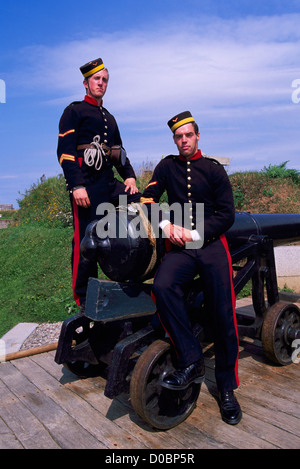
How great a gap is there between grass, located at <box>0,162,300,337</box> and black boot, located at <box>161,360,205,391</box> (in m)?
3.54

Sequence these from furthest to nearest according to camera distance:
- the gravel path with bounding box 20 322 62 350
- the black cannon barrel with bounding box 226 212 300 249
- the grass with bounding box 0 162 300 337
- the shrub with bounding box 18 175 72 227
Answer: the shrub with bounding box 18 175 72 227 < the grass with bounding box 0 162 300 337 < the gravel path with bounding box 20 322 62 350 < the black cannon barrel with bounding box 226 212 300 249

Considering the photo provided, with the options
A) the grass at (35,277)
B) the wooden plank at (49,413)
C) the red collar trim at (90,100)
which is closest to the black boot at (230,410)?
the wooden plank at (49,413)

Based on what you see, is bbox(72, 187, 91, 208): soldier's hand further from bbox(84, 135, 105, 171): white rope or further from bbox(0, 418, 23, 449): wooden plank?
bbox(0, 418, 23, 449): wooden plank

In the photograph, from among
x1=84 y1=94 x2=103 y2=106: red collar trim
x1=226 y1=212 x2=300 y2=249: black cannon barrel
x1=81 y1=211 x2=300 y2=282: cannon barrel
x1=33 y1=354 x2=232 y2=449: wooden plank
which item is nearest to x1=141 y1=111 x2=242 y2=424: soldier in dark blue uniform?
x1=81 y1=211 x2=300 y2=282: cannon barrel

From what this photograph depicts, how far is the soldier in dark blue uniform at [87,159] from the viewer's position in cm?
332

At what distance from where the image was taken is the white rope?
133 inches

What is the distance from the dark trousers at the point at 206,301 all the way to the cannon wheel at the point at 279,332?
0.74m

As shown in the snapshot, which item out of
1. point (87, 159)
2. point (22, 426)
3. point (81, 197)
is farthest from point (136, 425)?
point (87, 159)

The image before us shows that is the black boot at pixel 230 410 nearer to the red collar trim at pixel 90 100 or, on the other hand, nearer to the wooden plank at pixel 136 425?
the wooden plank at pixel 136 425

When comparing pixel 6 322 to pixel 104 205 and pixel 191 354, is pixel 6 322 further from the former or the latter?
pixel 191 354

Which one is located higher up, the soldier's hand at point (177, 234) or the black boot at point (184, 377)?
the soldier's hand at point (177, 234)

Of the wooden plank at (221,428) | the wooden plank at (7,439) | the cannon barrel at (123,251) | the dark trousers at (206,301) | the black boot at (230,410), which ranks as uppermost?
the cannon barrel at (123,251)

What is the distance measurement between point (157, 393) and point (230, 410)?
0.48 m

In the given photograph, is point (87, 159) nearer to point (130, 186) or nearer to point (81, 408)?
point (130, 186)
